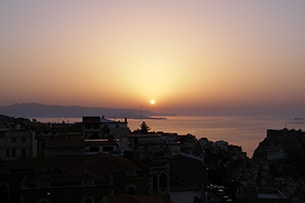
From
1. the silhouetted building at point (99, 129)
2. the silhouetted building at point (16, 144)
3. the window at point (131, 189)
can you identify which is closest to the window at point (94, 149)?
the silhouetted building at point (16, 144)

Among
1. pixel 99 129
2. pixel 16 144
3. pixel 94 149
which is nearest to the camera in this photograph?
pixel 94 149

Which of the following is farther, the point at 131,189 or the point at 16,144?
the point at 16,144

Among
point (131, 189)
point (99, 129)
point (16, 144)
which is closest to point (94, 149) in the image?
point (16, 144)

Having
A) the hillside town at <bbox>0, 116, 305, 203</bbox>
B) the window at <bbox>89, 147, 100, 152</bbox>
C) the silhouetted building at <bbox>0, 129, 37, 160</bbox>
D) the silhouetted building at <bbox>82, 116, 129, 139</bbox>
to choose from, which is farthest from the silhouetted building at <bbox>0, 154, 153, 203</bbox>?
the silhouetted building at <bbox>82, 116, 129, 139</bbox>

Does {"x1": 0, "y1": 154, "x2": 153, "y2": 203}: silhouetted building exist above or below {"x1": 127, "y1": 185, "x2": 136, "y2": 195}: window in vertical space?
above

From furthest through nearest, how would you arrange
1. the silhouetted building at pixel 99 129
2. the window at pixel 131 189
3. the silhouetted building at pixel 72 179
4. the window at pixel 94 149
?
the silhouetted building at pixel 99 129 < the window at pixel 94 149 < the window at pixel 131 189 < the silhouetted building at pixel 72 179

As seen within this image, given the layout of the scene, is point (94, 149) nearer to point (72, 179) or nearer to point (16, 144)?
point (16, 144)

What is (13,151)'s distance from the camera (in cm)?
3950

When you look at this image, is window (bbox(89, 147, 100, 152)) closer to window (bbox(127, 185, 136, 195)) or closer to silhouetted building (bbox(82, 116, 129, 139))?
window (bbox(127, 185, 136, 195))

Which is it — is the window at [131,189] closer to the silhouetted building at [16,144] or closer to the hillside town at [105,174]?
the hillside town at [105,174]

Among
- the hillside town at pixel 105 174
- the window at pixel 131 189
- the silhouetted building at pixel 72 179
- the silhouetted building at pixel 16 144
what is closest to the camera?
the silhouetted building at pixel 72 179

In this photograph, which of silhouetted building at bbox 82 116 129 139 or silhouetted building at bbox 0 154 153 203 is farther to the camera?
silhouetted building at bbox 82 116 129 139

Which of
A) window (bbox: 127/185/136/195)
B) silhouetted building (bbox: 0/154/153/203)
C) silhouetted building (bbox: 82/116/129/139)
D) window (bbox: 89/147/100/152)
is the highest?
silhouetted building (bbox: 82/116/129/139)

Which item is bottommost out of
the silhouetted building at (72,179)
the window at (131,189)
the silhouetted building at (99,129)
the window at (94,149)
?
the window at (131,189)
